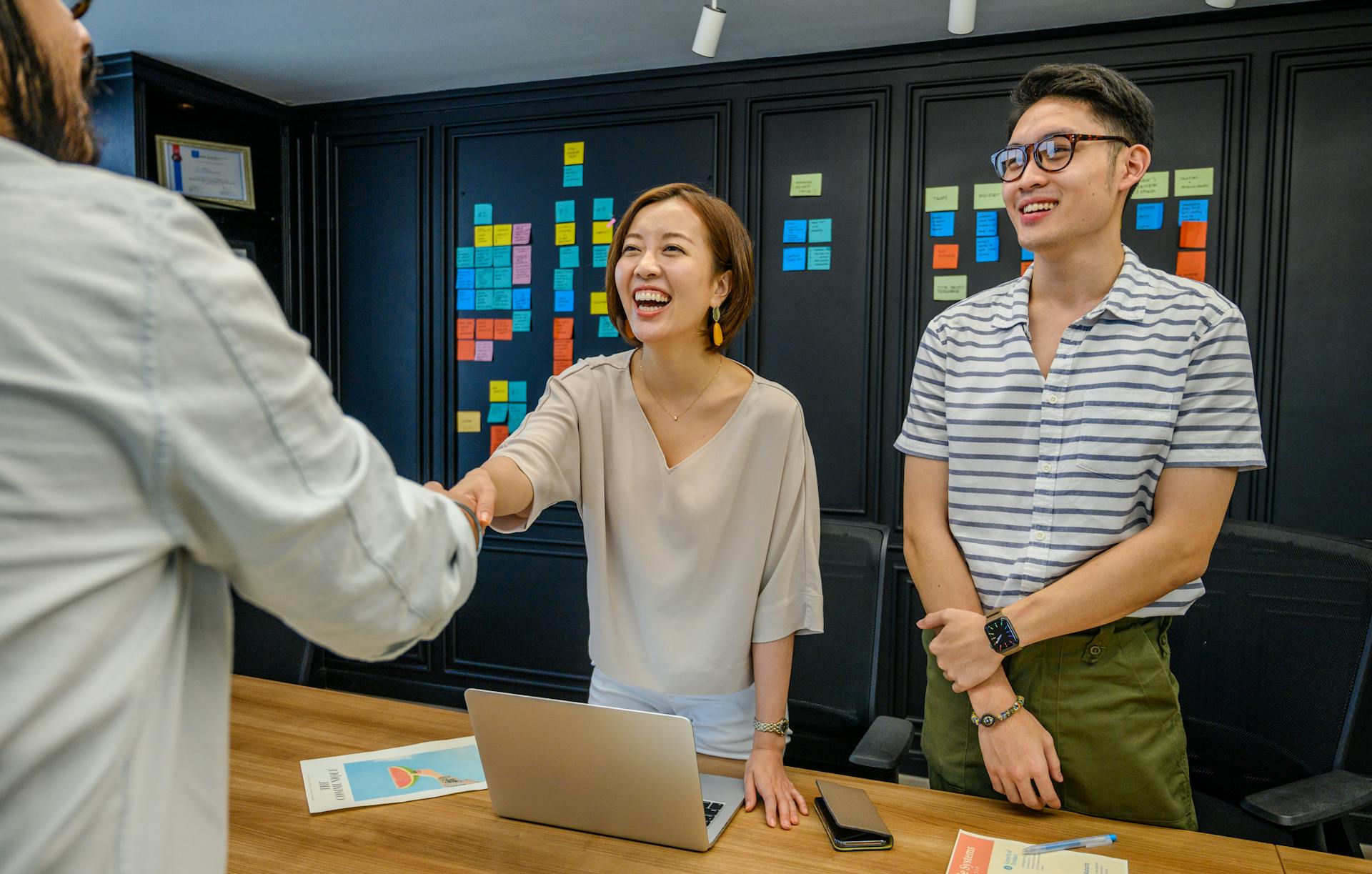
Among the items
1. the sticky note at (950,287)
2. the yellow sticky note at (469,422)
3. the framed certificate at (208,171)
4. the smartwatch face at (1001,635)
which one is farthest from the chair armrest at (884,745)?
the framed certificate at (208,171)

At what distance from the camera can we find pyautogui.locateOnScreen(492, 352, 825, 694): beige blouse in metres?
1.52

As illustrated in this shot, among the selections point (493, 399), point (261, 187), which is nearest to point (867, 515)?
point (493, 399)

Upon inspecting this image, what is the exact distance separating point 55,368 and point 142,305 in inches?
2.3

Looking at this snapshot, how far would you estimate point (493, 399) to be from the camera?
410 cm

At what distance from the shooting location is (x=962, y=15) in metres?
2.86

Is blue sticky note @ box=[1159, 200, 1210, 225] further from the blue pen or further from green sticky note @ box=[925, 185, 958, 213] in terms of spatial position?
the blue pen

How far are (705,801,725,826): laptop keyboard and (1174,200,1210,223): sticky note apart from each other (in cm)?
285

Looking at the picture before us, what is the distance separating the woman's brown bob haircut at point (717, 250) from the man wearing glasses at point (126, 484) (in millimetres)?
1072

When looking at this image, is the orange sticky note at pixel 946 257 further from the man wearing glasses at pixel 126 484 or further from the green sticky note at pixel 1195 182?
the man wearing glasses at pixel 126 484

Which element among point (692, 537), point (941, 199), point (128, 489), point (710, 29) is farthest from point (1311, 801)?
point (710, 29)

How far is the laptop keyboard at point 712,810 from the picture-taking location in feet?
4.14

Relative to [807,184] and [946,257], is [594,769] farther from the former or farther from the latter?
[807,184]

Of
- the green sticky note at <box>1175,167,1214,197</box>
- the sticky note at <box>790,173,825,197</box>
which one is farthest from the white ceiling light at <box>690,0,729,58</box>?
the green sticky note at <box>1175,167,1214,197</box>

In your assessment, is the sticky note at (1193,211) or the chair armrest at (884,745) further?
the sticky note at (1193,211)
